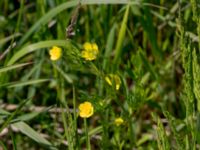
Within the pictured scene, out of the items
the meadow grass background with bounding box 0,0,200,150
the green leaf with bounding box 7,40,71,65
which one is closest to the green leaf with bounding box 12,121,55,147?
the meadow grass background with bounding box 0,0,200,150

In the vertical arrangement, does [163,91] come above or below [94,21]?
below

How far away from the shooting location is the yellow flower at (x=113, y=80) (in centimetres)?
149

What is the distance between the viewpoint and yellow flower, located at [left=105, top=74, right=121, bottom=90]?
4.88 feet

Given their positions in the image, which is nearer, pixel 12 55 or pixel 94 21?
pixel 12 55

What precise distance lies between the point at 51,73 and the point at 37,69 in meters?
0.14

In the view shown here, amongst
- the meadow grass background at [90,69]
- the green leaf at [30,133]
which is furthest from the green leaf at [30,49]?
the green leaf at [30,133]

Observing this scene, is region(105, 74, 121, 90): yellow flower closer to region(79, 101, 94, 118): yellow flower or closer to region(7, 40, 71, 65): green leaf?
region(79, 101, 94, 118): yellow flower

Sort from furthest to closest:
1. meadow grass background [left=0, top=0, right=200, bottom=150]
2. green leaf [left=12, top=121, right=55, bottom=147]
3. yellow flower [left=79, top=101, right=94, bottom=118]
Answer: meadow grass background [left=0, top=0, right=200, bottom=150] < green leaf [left=12, top=121, right=55, bottom=147] < yellow flower [left=79, top=101, right=94, bottom=118]

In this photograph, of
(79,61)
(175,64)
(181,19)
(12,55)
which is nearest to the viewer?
(181,19)

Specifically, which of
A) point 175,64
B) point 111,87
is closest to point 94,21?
point 175,64

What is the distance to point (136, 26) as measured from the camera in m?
2.33

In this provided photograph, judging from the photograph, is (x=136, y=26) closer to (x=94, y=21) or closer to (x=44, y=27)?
(x=94, y=21)

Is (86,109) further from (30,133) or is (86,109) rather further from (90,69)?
(90,69)

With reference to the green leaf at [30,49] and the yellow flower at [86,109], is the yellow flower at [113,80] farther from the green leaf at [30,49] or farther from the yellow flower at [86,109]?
the green leaf at [30,49]
